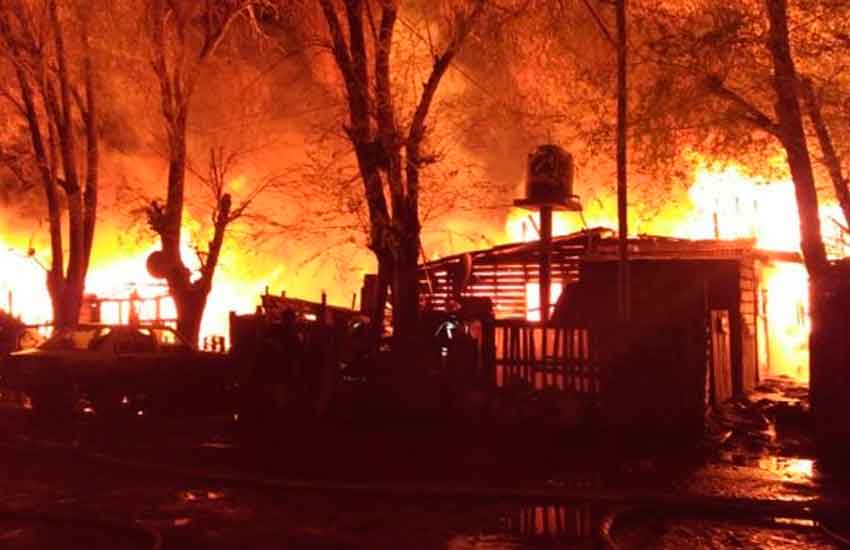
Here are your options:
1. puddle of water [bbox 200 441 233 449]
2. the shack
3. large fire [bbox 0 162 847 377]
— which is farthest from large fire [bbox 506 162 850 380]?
puddle of water [bbox 200 441 233 449]

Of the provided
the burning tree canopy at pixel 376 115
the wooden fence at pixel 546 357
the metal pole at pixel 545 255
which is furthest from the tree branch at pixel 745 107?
the metal pole at pixel 545 255

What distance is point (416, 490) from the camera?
32.7ft

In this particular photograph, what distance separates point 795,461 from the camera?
11625 mm

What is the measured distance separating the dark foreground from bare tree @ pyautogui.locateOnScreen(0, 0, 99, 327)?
26.0 ft

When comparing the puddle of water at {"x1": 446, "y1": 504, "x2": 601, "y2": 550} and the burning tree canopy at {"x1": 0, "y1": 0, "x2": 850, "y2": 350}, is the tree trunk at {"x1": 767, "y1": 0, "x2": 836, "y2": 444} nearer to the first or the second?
the burning tree canopy at {"x1": 0, "y1": 0, "x2": 850, "y2": 350}

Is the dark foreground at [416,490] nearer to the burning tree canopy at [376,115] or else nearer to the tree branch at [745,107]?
the burning tree canopy at [376,115]

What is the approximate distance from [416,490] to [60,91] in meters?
15.0

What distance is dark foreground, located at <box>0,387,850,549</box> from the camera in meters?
8.39

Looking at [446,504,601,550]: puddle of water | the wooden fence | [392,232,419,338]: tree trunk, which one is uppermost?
[392,232,419,338]: tree trunk

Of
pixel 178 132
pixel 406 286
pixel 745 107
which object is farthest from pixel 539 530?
pixel 178 132

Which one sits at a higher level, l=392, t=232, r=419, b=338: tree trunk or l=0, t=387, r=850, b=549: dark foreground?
l=392, t=232, r=419, b=338: tree trunk

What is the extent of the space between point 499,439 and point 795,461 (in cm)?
377

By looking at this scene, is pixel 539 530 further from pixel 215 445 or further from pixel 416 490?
pixel 215 445

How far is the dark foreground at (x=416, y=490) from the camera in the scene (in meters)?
8.39
